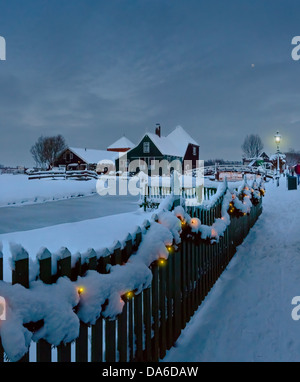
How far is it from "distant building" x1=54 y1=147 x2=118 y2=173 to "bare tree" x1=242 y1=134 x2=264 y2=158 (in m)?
43.2

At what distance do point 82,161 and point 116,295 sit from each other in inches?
2446

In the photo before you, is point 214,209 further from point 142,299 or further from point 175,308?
point 142,299

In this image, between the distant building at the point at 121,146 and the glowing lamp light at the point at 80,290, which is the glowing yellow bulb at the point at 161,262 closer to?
the glowing lamp light at the point at 80,290

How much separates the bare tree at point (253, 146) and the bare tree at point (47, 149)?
52.8 metres

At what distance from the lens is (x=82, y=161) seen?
62.6 m

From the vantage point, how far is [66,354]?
7.19 ft

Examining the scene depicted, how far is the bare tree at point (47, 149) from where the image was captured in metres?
80.6

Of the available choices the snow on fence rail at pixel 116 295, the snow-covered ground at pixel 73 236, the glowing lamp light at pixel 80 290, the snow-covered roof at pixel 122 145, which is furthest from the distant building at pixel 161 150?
the glowing lamp light at pixel 80 290

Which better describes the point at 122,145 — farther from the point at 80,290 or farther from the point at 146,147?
the point at 80,290

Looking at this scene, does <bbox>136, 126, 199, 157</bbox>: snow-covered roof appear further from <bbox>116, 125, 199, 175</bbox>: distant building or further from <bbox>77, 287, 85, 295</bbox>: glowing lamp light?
<bbox>77, 287, 85, 295</bbox>: glowing lamp light

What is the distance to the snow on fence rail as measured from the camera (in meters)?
1.87

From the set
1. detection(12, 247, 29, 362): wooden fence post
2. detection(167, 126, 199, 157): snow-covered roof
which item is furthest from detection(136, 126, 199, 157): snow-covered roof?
detection(12, 247, 29, 362): wooden fence post

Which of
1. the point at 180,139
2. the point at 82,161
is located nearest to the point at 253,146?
the point at 180,139
